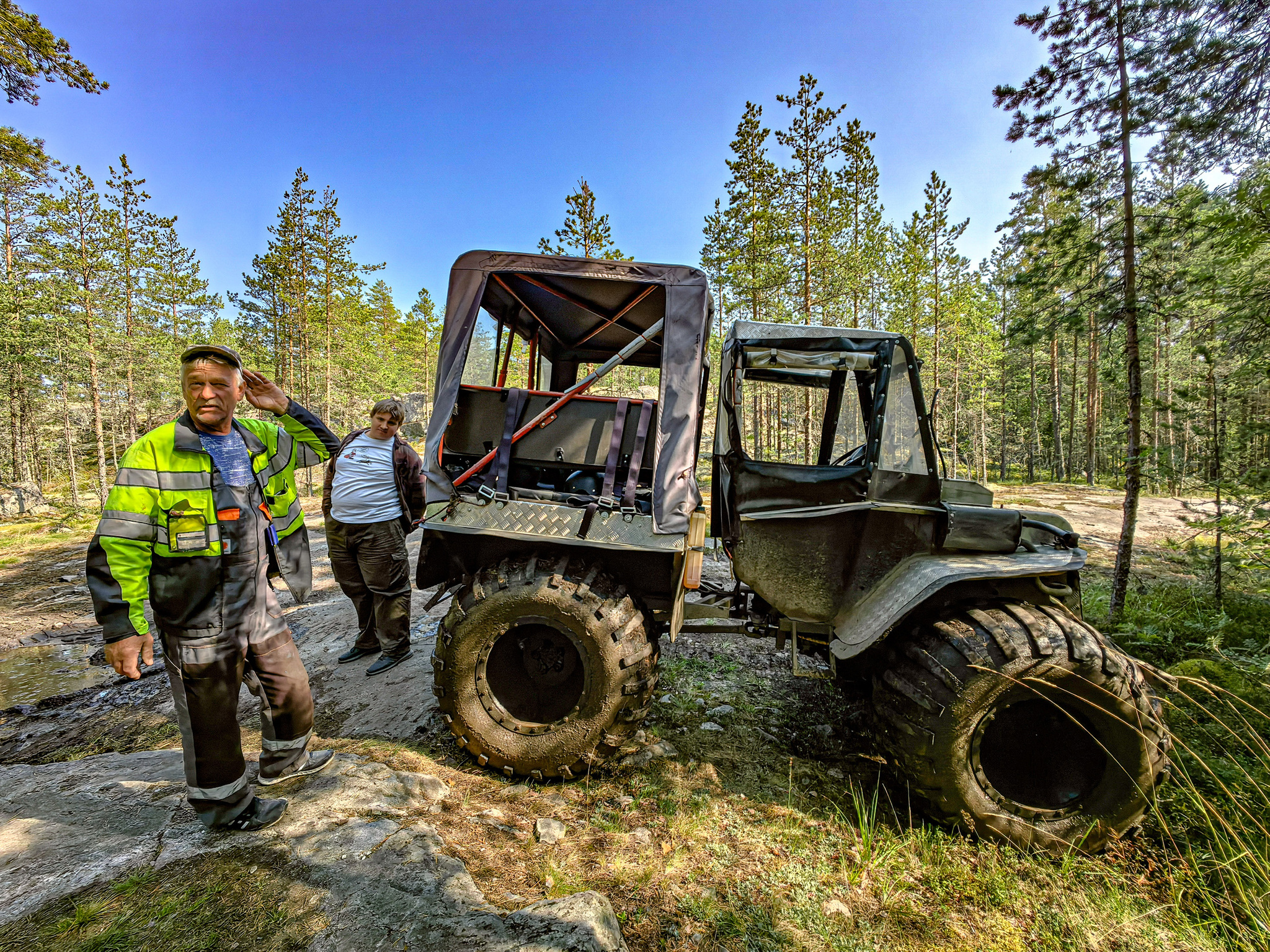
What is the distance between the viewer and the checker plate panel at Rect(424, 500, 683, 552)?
105 inches

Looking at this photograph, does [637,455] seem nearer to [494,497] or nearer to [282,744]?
[494,497]

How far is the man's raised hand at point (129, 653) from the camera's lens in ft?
6.17

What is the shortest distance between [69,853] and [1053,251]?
9540 millimetres

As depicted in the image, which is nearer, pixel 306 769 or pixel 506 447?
pixel 306 769

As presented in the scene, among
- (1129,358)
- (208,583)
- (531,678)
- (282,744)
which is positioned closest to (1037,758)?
(531,678)

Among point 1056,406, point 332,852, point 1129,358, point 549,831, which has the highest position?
point 1056,406

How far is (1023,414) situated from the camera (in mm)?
33781

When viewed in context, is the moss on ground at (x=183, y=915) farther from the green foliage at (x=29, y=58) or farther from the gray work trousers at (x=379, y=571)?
the green foliage at (x=29, y=58)

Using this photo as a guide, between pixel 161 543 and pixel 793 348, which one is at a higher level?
pixel 793 348

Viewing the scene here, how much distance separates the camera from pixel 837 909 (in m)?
1.95

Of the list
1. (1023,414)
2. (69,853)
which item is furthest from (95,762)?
(1023,414)

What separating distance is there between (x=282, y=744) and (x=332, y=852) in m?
0.76

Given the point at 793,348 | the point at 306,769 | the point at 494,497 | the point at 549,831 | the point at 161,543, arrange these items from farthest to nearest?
the point at 793,348, the point at 494,497, the point at 306,769, the point at 549,831, the point at 161,543

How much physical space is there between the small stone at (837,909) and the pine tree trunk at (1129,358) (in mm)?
5487
